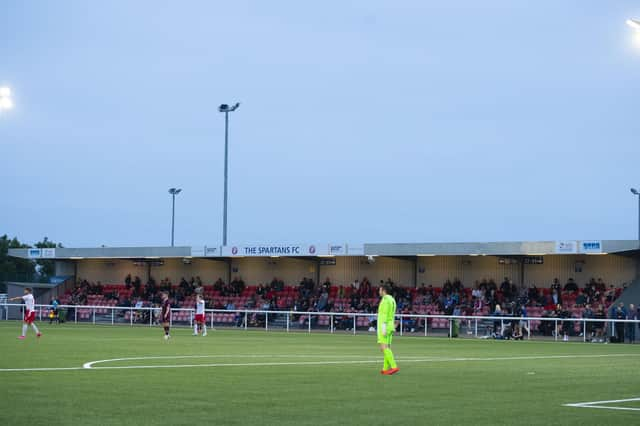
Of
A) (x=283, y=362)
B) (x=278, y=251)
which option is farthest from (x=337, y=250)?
(x=283, y=362)

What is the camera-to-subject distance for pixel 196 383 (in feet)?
48.8

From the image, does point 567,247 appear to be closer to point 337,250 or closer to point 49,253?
point 337,250

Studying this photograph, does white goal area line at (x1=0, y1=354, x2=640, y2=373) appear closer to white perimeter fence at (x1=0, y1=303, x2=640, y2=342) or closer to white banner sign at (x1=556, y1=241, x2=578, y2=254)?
white perimeter fence at (x1=0, y1=303, x2=640, y2=342)

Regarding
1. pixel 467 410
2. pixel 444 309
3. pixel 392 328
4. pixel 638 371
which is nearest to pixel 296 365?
pixel 392 328

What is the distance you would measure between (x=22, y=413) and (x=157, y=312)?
1593 inches

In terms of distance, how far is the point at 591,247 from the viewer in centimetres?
4588

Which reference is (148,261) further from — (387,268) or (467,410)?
(467,410)

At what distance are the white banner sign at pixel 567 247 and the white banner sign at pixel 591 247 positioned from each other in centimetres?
38

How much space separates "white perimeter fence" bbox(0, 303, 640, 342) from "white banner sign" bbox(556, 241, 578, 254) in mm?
7268

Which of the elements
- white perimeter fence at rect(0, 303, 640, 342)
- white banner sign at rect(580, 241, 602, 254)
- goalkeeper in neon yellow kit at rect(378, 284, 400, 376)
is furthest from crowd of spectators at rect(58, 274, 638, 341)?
goalkeeper in neon yellow kit at rect(378, 284, 400, 376)

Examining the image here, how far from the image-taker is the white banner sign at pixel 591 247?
150 feet

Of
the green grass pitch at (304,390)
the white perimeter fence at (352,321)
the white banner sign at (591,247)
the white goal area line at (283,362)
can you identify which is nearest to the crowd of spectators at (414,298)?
the white perimeter fence at (352,321)

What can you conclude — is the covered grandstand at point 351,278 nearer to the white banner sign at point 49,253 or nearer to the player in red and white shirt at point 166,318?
the white banner sign at point 49,253

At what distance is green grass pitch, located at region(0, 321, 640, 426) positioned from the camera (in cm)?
1082
